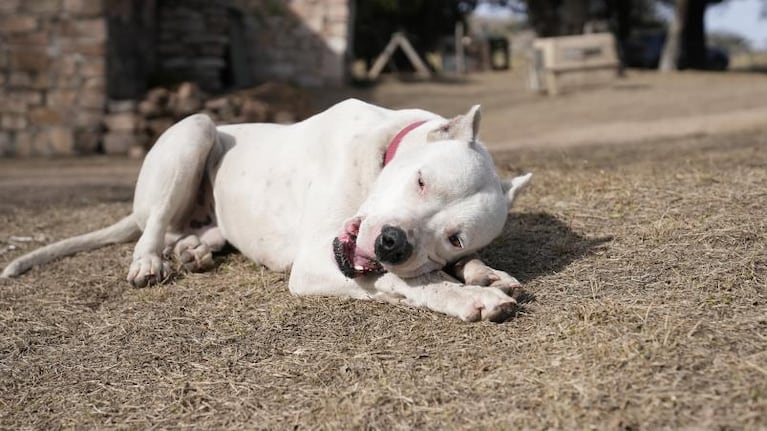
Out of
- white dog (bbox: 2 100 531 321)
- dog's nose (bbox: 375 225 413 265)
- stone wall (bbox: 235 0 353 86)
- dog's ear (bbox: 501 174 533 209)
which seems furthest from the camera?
stone wall (bbox: 235 0 353 86)

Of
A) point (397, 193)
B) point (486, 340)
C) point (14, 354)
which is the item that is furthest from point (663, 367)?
point (14, 354)

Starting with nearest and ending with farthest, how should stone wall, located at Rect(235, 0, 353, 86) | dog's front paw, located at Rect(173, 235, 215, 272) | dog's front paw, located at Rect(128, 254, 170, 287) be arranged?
dog's front paw, located at Rect(128, 254, 170, 287) < dog's front paw, located at Rect(173, 235, 215, 272) < stone wall, located at Rect(235, 0, 353, 86)

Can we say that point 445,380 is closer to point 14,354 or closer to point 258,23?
point 14,354

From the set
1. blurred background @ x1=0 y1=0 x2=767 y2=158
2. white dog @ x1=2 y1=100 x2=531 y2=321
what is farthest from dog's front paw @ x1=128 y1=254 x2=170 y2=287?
blurred background @ x1=0 y1=0 x2=767 y2=158

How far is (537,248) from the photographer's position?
14.4ft

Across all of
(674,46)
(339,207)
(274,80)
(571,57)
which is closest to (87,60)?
(274,80)

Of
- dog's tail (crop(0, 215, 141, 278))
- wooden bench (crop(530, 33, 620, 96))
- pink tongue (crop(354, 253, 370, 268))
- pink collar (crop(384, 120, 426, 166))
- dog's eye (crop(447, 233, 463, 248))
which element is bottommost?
dog's tail (crop(0, 215, 141, 278))

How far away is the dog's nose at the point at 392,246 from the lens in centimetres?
330

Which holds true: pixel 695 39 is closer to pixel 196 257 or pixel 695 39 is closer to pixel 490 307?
pixel 196 257

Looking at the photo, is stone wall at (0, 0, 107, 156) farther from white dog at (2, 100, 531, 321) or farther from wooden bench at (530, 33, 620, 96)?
wooden bench at (530, 33, 620, 96)

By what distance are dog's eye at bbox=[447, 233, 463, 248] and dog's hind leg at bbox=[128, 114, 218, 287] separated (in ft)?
6.20

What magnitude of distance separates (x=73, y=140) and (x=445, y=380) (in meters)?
10.3

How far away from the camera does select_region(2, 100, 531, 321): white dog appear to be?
3.46 m

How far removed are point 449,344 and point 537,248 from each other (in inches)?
52.0
